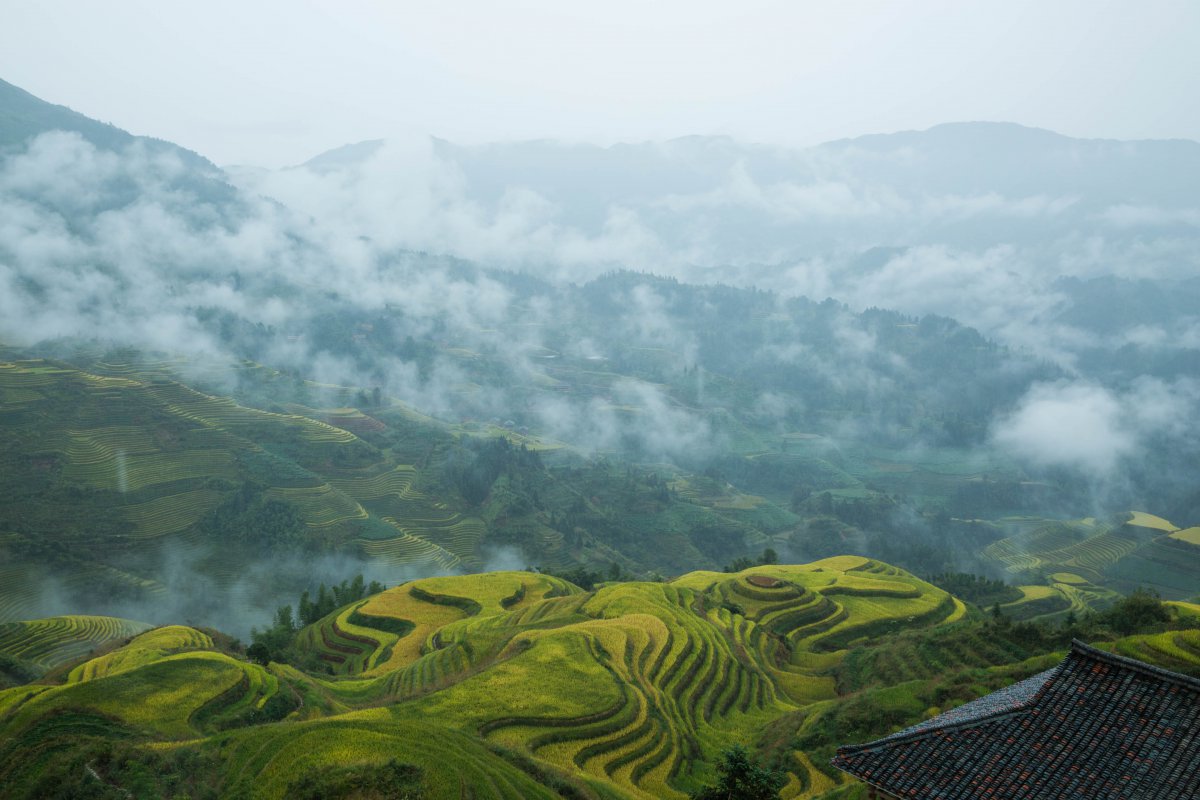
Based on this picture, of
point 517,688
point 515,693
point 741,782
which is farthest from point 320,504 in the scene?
point 741,782

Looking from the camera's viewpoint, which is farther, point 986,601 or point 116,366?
point 116,366

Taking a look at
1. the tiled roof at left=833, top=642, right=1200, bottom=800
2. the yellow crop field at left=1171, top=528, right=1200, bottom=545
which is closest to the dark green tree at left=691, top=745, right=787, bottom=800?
the tiled roof at left=833, top=642, right=1200, bottom=800

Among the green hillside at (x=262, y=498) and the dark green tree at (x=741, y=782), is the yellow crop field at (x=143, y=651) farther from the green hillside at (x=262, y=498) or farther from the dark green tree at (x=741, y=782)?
the green hillside at (x=262, y=498)

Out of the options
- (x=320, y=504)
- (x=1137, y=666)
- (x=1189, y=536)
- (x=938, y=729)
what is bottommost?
(x=320, y=504)

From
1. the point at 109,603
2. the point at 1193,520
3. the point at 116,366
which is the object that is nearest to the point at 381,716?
the point at 109,603

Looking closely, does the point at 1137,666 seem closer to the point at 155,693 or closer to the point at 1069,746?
the point at 1069,746

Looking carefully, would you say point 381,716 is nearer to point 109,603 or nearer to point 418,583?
point 418,583

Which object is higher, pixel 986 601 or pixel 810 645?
pixel 810 645

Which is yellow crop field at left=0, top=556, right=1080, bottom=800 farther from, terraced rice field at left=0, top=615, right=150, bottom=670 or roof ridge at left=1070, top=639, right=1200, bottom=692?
roof ridge at left=1070, top=639, right=1200, bottom=692
